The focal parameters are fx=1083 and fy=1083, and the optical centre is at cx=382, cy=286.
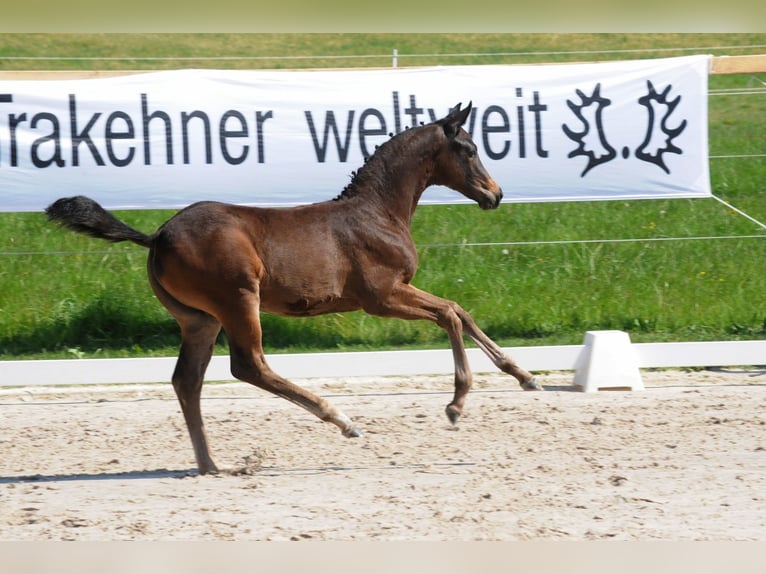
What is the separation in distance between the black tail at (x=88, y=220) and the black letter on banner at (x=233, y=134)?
11.0 ft

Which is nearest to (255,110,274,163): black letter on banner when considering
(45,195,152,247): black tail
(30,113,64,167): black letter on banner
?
(30,113,64,167): black letter on banner

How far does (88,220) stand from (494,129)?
14.3ft

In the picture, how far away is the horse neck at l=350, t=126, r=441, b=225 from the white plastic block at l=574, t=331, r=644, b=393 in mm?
2284

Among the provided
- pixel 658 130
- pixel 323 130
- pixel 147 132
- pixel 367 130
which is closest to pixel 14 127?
pixel 147 132

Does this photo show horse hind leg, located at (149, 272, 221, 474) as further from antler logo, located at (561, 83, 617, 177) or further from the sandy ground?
antler logo, located at (561, 83, 617, 177)

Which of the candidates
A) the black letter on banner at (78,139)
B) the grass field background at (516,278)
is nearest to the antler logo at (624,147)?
the grass field background at (516,278)

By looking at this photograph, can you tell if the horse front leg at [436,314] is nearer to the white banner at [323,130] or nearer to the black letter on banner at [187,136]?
the white banner at [323,130]

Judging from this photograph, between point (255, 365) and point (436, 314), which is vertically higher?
point (436, 314)

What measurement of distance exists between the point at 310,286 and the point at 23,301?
4.68m

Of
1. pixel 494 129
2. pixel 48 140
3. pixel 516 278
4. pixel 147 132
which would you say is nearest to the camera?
pixel 48 140

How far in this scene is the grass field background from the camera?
29.7 feet

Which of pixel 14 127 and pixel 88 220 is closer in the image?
pixel 88 220

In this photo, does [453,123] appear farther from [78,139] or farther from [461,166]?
[78,139]

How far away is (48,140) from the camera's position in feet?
27.8
